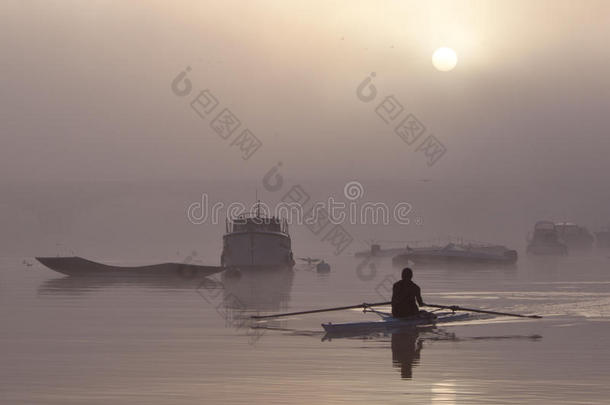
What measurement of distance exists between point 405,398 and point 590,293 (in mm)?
46231

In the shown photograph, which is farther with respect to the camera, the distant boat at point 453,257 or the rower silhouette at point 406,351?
the distant boat at point 453,257

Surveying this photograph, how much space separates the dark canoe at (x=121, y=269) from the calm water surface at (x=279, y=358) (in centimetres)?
3424

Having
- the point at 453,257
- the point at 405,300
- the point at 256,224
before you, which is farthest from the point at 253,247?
the point at 405,300

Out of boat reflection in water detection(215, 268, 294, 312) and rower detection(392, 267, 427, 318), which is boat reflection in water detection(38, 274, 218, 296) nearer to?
boat reflection in water detection(215, 268, 294, 312)

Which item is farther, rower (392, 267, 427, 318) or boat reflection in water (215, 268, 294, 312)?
boat reflection in water (215, 268, 294, 312)

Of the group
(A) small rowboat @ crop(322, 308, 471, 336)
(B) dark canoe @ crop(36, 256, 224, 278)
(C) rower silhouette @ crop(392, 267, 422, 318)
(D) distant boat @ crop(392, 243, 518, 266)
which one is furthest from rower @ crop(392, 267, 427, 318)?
(D) distant boat @ crop(392, 243, 518, 266)

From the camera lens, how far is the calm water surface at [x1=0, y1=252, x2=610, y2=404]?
21266 millimetres

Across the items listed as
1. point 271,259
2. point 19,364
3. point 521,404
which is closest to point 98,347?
point 19,364

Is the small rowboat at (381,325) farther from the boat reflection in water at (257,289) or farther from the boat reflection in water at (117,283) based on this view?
the boat reflection in water at (117,283)

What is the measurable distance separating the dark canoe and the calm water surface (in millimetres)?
34239

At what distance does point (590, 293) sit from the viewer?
64.2 metres

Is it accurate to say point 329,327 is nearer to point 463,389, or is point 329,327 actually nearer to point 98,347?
point 98,347

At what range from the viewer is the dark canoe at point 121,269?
85438mm

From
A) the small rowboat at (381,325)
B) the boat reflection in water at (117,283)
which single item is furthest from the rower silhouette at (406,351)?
the boat reflection in water at (117,283)
